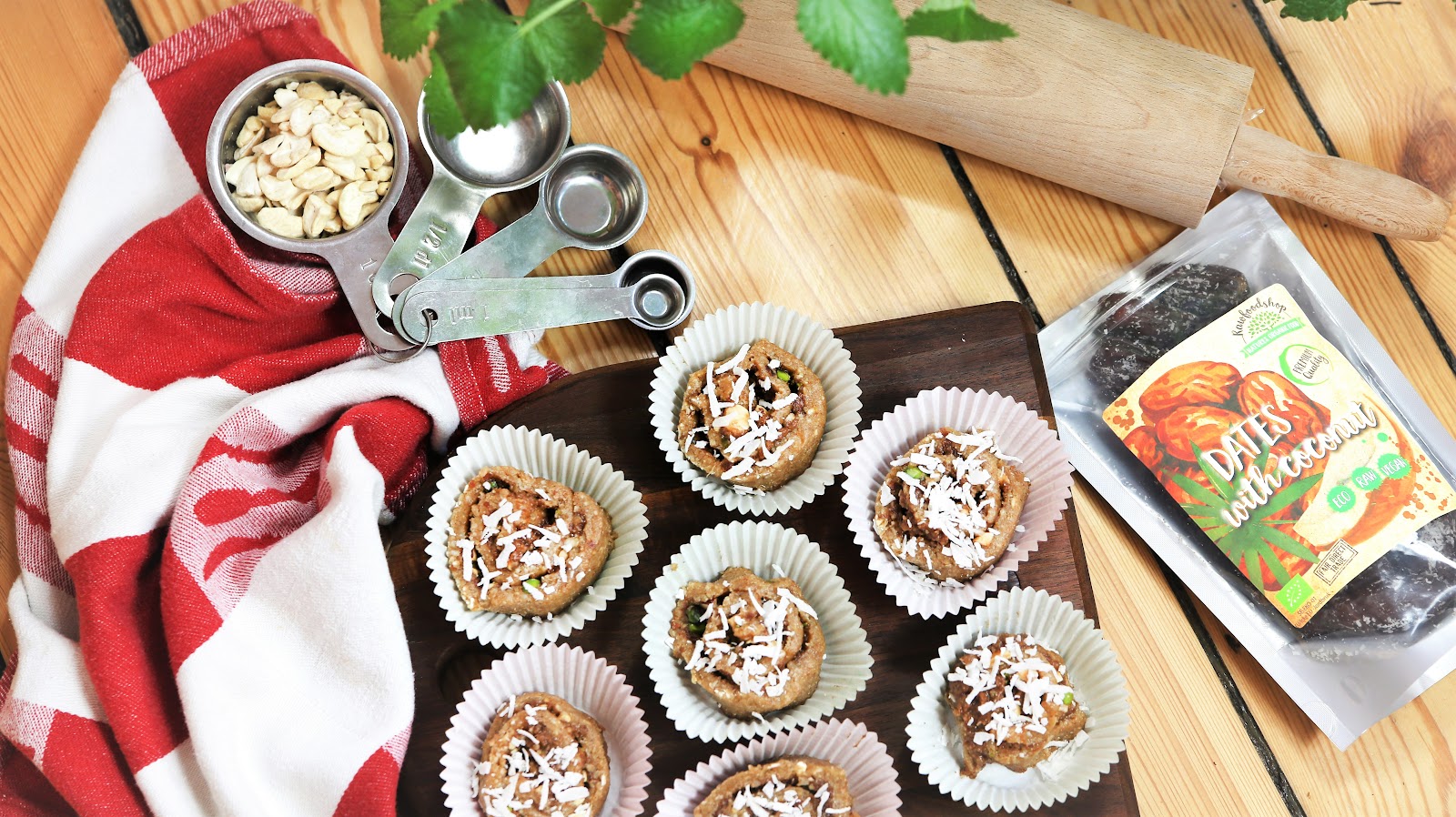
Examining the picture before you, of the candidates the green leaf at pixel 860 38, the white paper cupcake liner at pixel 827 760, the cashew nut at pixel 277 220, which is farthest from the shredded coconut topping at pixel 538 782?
the green leaf at pixel 860 38

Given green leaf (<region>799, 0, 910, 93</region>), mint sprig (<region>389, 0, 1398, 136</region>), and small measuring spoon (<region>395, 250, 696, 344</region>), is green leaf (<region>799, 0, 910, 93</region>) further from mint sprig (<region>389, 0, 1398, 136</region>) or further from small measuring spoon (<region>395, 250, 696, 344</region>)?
small measuring spoon (<region>395, 250, 696, 344</region>)

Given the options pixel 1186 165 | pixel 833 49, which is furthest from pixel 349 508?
pixel 1186 165

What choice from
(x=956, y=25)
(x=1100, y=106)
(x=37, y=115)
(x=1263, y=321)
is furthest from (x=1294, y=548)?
(x=37, y=115)

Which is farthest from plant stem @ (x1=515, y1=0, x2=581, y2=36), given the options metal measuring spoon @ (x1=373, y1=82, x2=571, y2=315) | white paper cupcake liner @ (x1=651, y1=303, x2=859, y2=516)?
white paper cupcake liner @ (x1=651, y1=303, x2=859, y2=516)

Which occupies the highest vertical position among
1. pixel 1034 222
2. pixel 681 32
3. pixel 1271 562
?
pixel 681 32

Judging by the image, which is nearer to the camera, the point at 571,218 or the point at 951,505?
the point at 951,505

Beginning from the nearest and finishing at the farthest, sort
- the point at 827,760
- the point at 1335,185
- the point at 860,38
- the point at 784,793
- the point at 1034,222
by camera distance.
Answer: the point at 860,38 < the point at 784,793 < the point at 827,760 < the point at 1335,185 < the point at 1034,222

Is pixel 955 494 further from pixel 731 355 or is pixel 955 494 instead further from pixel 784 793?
pixel 784 793
